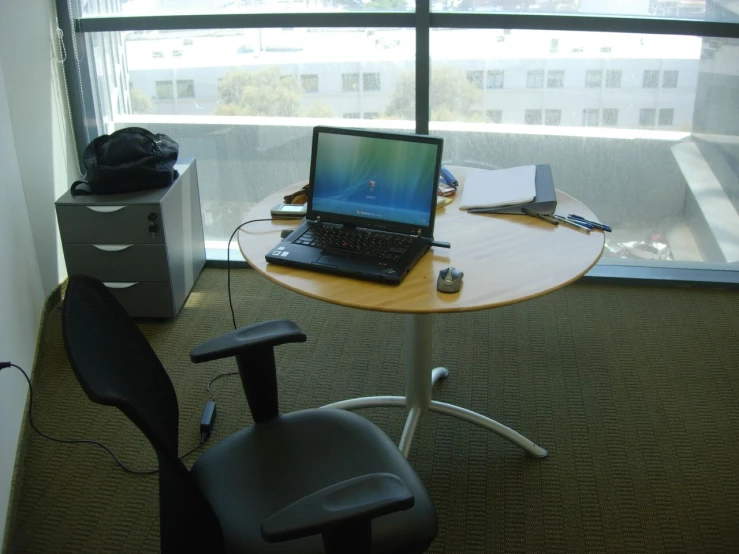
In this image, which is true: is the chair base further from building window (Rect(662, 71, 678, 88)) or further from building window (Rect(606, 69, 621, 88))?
building window (Rect(662, 71, 678, 88))

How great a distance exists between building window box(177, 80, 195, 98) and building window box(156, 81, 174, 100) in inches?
1.3

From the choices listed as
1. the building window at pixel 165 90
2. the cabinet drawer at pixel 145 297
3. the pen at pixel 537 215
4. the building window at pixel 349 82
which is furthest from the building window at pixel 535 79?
the cabinet drawer at pixel 145 297

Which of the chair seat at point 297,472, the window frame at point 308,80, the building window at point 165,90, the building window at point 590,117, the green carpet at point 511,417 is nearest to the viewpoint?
the chair seat at point 297,472

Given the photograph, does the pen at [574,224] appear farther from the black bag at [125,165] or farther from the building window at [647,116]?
the black bag at [125,165]

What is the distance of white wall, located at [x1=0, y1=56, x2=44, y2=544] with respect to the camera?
2.38 metres

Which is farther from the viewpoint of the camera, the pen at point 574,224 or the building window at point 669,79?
the building window at point 669,79

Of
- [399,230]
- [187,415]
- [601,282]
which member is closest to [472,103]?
[601,282]

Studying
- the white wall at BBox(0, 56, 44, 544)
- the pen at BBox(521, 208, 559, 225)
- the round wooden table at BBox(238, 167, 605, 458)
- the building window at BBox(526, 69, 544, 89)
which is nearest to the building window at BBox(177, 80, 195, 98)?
the white wall at BBox(0, 56, 44, 544)

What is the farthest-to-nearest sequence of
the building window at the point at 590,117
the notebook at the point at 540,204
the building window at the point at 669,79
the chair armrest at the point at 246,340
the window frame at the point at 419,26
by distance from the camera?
the building window at the point at 590,117 < the building window at the point at 669,79 < the window frame at the point at 419,26 < the notebook at the point at 540,204 < the chair armrest at the point at 246,340

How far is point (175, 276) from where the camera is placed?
3.16 m

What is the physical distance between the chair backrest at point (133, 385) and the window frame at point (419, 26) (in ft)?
6.94

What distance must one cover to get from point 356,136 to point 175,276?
53.4 inches

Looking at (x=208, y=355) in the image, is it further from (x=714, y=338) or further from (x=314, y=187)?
(x=714, y=338)

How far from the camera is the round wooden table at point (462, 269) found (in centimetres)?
182
